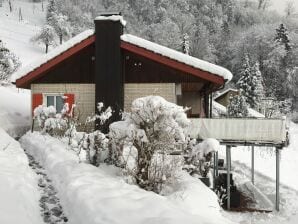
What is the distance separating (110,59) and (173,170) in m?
9.87

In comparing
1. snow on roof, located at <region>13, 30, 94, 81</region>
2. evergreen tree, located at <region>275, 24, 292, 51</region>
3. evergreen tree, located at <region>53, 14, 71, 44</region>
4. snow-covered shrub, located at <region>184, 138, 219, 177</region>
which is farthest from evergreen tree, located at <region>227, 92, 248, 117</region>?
evergreen tree, located at <region>53, 14, 71, 44</region>

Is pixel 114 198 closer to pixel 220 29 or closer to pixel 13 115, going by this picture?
pixel 13 115

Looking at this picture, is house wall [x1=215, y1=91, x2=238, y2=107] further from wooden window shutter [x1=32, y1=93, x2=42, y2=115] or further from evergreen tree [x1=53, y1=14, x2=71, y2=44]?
wooden window shutter [x1=32, y1=93, x2=42, y2=115]

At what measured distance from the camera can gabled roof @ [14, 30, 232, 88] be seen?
19.7 m

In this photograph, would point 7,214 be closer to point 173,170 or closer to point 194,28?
point 173,170

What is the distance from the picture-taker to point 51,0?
3494 inches

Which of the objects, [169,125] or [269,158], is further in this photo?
[269,158]

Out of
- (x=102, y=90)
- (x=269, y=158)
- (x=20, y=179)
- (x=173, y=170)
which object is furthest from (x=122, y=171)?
(x=269, y=158)

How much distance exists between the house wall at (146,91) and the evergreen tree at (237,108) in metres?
28.7

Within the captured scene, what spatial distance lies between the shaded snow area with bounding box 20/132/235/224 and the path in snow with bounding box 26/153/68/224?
121mm

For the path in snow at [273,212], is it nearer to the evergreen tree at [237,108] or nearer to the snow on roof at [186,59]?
the snow on roof at [186,59]

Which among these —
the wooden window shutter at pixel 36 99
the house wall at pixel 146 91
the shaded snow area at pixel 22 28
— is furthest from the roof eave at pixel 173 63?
the shaded snow area at pixel 22 28

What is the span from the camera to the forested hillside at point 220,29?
71938 mm

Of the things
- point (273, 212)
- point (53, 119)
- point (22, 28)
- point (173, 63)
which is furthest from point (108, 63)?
point (22, 28)
